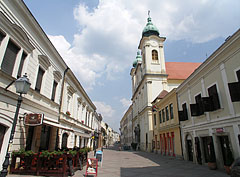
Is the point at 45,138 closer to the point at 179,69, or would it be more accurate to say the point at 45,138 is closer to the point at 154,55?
the point at 154,55

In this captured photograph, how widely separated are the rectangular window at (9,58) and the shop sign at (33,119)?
2.64 meters

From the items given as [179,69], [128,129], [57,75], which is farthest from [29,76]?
[128,129]

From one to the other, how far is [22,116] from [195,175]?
10.5 metres

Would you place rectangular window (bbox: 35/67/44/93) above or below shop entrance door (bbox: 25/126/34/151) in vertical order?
above

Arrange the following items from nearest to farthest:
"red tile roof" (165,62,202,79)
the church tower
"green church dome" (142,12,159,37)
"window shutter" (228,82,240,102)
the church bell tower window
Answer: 1. "window shutter" (228,82,240,102)
2. the church tower
3. the church bell tower window
4. "red tile roof" (165,62,202,79)
5. "green church dome" (142,12,159,37)

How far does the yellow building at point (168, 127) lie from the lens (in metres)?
19.1

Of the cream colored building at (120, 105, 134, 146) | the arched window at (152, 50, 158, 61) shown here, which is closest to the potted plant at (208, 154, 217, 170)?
the arched window at (152, 50, 158, 61)

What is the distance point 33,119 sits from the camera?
30.2ft

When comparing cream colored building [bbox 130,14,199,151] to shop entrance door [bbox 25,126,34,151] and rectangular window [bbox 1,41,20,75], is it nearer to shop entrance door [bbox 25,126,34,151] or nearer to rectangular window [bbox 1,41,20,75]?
shop entrance door [bbox 25,126,34,151]

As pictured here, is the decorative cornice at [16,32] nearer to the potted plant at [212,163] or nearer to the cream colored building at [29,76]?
the cream colored building at [29,76]

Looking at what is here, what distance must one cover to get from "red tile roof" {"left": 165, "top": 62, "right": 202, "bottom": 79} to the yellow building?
16029 millimetres

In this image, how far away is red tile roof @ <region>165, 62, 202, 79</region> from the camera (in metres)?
39.3

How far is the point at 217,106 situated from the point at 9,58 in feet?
42.6

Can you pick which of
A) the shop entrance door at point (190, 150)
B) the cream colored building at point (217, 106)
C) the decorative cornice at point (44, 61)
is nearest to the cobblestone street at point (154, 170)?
the cream colored building at point (217, 106)
